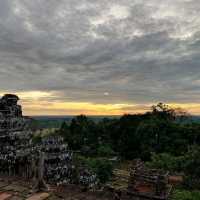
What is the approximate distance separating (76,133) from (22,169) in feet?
162

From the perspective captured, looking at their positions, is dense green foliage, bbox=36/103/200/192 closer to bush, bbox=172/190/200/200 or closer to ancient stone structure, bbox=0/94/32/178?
bush, bbox=172/190/200/200

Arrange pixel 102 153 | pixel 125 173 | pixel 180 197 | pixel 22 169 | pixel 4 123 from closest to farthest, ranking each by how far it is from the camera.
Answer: pixel 22 169, pixel 4 123, pixel 180 197, pixel 125 173, pixel 102 153

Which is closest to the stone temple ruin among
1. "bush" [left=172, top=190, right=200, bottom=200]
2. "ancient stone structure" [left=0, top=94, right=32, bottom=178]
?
"ancient stone structure" [left=0, top=94, right=32, bottom=178]

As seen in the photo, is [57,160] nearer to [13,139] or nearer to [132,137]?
[13,139]

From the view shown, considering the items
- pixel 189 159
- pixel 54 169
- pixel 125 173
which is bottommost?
pixel 125 173

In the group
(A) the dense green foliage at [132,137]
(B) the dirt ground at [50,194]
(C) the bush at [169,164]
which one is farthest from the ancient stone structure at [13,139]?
(A) the dense green foliage at [132,137]

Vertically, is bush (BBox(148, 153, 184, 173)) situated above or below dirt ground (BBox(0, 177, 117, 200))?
below

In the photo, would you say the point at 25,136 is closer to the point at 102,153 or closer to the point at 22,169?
the point at 22,169

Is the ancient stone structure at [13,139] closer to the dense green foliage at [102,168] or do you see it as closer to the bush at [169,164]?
the dense green foliage at [102,168]

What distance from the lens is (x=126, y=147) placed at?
190ft

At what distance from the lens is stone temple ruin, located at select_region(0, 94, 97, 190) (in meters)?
13.5

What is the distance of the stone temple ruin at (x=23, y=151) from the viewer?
1355cm

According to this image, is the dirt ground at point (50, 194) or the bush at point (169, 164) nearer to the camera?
A: the dirt ground at point (50, 194)

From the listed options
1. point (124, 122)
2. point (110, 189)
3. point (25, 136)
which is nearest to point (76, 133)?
point (124, 122)
